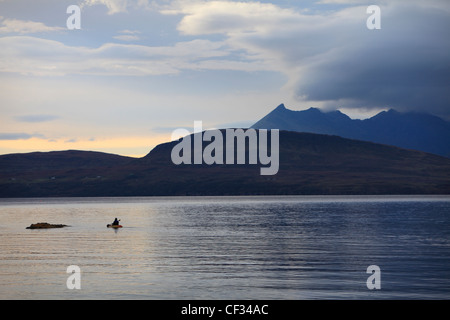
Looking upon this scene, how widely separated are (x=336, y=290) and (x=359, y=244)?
3132 cm

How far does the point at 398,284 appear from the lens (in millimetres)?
38375

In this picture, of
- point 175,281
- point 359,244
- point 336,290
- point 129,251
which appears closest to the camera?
point 336,290

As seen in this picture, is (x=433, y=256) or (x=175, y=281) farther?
(x=433, y=256)

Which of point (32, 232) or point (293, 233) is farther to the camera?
point (32, 232)

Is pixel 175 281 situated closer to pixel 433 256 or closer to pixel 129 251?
pixel 129 251
